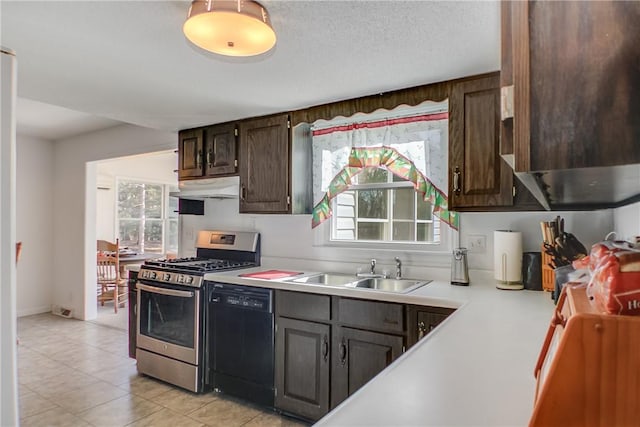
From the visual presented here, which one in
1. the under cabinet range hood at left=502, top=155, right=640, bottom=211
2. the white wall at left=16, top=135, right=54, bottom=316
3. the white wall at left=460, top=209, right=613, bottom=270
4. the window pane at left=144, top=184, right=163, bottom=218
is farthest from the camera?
the window pane at left=144, top=184, right=163, bottom=218

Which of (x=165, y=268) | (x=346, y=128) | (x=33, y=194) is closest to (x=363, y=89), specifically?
(x=346, y=128)

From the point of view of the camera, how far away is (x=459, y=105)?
2.20m

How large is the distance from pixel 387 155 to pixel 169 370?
240 centimetres

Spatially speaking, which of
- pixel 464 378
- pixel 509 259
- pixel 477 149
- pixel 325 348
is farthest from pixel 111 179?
pixel 464 378

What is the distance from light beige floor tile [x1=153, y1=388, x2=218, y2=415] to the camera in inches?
104

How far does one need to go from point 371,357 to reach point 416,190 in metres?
1.23

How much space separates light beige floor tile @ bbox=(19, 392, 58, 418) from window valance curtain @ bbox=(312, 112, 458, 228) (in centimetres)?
236

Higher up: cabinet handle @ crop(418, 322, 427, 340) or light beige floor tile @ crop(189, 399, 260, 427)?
cabinet handle @ crop(418, 322, 427, 340)

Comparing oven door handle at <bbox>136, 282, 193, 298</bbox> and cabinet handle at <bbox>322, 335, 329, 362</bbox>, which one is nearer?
cabinet handle at <bbox>322, 335, 329, 362</bbox>

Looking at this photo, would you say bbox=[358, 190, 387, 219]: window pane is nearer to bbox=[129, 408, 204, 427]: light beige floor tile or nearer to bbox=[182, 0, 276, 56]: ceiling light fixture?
bbox=[182, 0, 276, 56]: ceiling light fixture

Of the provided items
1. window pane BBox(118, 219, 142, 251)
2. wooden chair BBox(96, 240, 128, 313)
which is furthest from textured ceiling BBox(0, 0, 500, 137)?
window pane BBox(118, 219, 142, 251)

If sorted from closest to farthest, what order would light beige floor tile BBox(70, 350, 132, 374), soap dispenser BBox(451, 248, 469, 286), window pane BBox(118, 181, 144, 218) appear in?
soap dispenser BBox(451, 248, 469, 286), light beige floor tile BBox(70, 350, 132, 374), window pane BBox(118, 181, 144, 218)

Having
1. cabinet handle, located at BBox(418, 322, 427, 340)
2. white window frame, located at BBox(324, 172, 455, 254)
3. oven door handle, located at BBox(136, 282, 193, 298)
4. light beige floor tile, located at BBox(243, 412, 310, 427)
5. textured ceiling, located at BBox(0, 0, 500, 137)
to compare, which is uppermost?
textured ceiling, located at BBox(0, 0, 500, 137)

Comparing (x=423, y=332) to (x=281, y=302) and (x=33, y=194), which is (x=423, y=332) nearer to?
(x=281, y=302)
